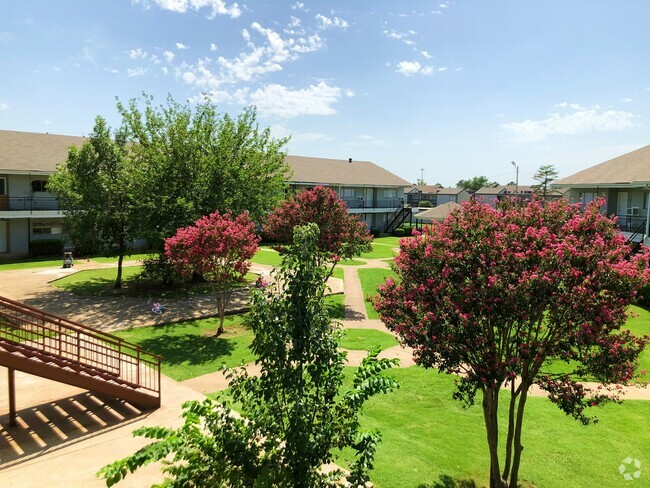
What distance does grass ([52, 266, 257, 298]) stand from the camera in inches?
923

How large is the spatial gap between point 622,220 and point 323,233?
20.7 m

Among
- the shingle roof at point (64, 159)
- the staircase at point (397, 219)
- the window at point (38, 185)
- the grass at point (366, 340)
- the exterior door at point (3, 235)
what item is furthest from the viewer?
the staircase at point (397, 219)

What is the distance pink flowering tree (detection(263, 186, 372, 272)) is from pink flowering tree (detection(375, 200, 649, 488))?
13.1m

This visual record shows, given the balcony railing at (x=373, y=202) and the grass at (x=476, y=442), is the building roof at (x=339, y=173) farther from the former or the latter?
the grass at (x=476, y=442)

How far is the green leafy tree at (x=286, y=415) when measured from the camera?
540 cm

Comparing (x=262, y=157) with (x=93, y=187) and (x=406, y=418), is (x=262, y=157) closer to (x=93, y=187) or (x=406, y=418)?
(x=93, y=187)

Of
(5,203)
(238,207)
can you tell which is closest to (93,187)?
(238,207)

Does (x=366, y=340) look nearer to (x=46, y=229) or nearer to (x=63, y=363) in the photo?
(x=63, y=363)

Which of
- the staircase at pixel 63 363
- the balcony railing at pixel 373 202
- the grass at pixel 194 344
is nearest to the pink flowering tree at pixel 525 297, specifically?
the staircase at pixel 63 363

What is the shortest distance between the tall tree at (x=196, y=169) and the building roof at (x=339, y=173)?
2212cm

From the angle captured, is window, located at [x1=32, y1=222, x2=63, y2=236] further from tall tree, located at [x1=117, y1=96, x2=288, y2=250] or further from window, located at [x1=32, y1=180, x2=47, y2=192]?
tall tree, located at [x1=117, y1=96, x2=288, y2=250]

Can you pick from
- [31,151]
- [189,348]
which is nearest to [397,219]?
[31,151]

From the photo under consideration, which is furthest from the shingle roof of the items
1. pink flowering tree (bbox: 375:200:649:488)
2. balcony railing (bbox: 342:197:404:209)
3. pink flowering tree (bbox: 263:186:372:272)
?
pink flowering tree (bbox: 375:200:649:488)

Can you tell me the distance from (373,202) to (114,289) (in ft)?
123
